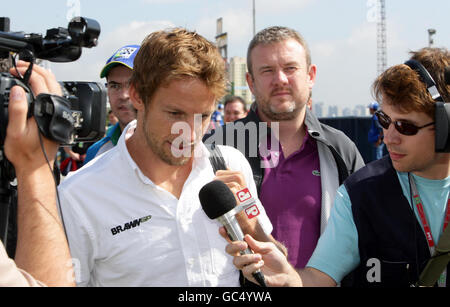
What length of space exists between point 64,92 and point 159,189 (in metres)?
0.55

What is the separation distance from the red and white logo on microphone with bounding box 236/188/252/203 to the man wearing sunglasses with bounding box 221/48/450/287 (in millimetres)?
572

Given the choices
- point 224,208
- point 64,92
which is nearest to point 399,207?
point 224,208

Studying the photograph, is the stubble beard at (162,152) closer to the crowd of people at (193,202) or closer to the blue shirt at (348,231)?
the crowd of people at (193,202)

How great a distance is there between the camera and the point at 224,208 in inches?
63.3

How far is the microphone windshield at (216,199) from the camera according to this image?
1613mm

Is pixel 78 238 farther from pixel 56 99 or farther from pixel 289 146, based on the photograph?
pixel 289 146

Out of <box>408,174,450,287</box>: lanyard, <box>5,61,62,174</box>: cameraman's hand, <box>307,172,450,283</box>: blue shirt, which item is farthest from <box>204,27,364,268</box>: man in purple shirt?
<box>5,61,62,174</box>: cameraman's hand

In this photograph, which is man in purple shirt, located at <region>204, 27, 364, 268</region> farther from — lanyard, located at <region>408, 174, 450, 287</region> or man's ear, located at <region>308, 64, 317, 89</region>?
lanyard, located at <region>408, 174, 450, 287</region>

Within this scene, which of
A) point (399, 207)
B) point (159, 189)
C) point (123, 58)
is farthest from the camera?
point (123, 58)

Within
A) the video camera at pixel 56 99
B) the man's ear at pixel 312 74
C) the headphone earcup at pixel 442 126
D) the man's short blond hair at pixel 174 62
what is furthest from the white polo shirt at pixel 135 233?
the man's ear at pixel 312 74

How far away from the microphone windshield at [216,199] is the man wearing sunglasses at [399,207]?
2.24 feet

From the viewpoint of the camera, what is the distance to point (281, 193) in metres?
2.74

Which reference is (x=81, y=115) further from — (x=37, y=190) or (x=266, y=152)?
(x=266, y=152)
